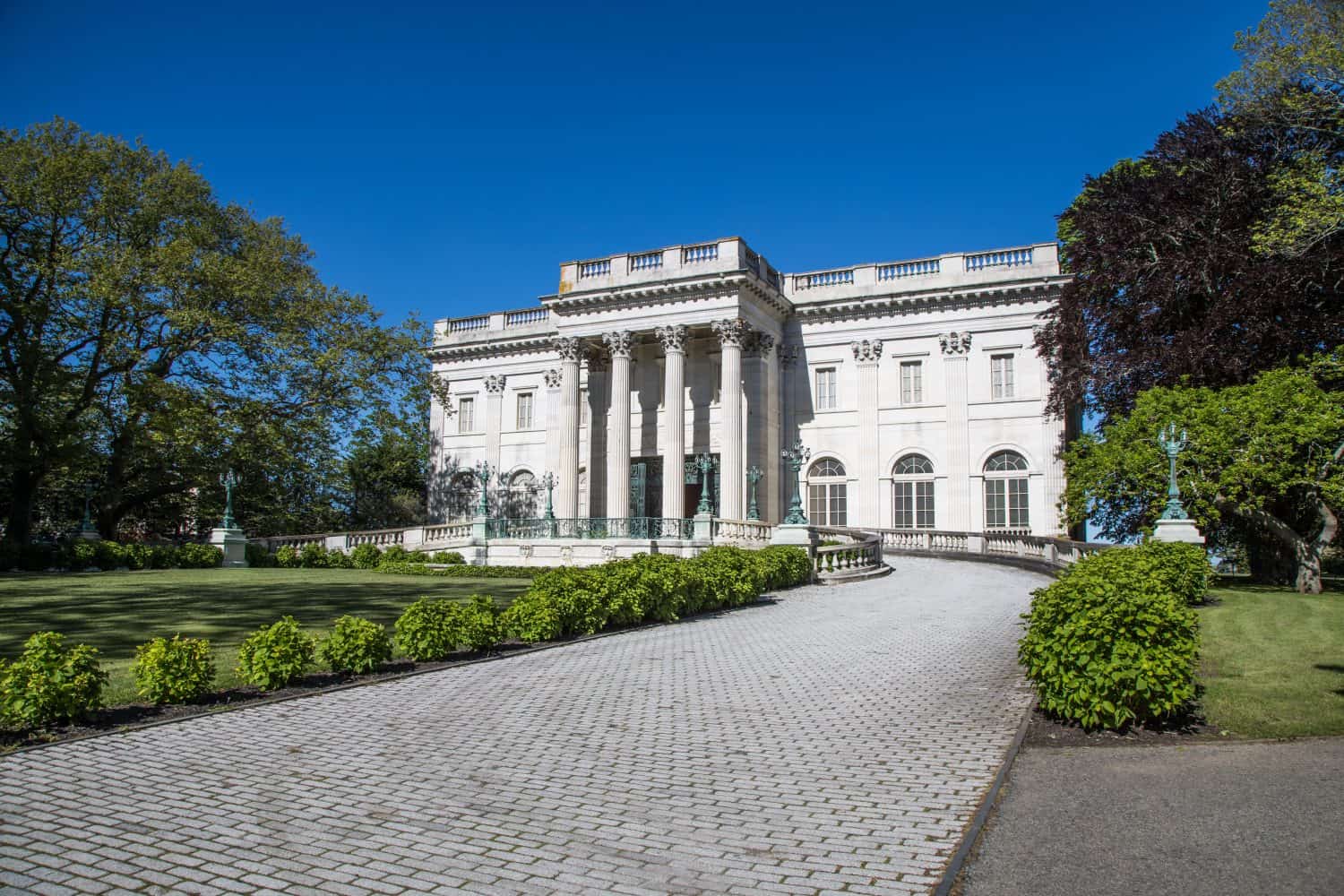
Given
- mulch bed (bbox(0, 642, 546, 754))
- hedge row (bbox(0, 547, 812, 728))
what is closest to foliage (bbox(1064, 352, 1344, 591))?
hedge row (bbox(0, 547, 812, 728))

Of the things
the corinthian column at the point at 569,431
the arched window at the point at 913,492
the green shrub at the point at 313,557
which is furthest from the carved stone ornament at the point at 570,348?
the arched window at the point at 913,492

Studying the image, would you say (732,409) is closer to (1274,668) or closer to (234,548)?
(234,548)

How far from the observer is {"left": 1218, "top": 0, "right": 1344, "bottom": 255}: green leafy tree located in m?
19.0

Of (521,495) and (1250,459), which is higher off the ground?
(1250,459)

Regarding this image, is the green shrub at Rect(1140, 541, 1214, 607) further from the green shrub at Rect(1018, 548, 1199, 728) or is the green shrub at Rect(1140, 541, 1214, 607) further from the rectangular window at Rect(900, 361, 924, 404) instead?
the rectangular window at Rect(900, 361, 924, 404)

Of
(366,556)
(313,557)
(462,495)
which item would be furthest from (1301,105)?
(462,495)

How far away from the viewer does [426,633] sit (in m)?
10.4

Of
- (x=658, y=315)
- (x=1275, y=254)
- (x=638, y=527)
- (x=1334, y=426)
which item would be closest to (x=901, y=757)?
(x=1334, y=426)

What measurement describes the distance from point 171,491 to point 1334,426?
3724 cm

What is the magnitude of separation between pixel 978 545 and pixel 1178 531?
1451cm

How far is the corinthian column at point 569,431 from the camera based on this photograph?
35156 millimetres

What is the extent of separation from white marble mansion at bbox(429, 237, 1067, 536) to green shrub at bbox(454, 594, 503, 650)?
1909 centimetres

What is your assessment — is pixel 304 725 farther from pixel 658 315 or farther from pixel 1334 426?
pixel 658 315

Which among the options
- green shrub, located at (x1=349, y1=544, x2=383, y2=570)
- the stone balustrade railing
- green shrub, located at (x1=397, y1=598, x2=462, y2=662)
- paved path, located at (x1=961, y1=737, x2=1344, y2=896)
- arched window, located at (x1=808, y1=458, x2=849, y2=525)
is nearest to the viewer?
paved path, located at (x1=961, y1=737, x2=1344, y2=896)
